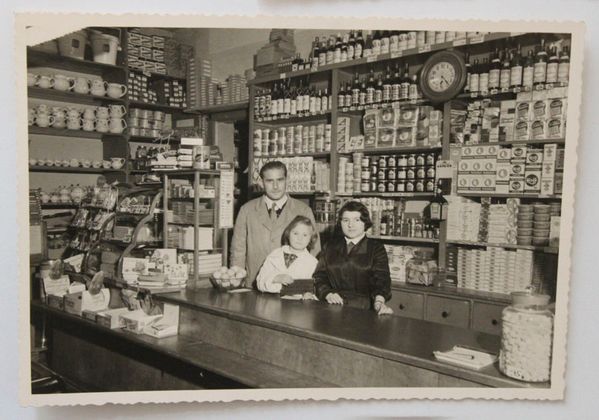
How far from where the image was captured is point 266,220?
3.05 m

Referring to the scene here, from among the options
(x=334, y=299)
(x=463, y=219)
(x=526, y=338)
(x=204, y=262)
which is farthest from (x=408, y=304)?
(x=526, y=338)

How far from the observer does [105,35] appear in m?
4.93

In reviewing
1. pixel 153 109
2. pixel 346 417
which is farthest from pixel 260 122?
pixel 346 417

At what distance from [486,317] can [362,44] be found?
2.26 metres

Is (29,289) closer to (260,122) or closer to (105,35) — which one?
(260,122)

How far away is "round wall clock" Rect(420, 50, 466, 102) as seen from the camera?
3410 mm

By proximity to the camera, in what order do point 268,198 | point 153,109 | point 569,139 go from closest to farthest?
point 569,139 < point 268,198 < point 153,109

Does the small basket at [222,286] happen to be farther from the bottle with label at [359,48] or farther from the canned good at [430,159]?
the bottle with label at [359,48]

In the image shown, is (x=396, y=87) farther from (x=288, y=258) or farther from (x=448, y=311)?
(x=288, y=258)

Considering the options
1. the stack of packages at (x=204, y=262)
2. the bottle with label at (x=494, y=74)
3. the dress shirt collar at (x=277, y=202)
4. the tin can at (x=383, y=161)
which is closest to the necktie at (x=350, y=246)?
the dress shirt collar at (x=277, y=202)

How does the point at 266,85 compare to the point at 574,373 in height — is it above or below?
above

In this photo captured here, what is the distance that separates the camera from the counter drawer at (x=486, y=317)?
3152 mm

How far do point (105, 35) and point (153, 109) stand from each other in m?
0.93


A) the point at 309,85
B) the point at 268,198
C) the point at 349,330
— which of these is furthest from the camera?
the point at 309,85
